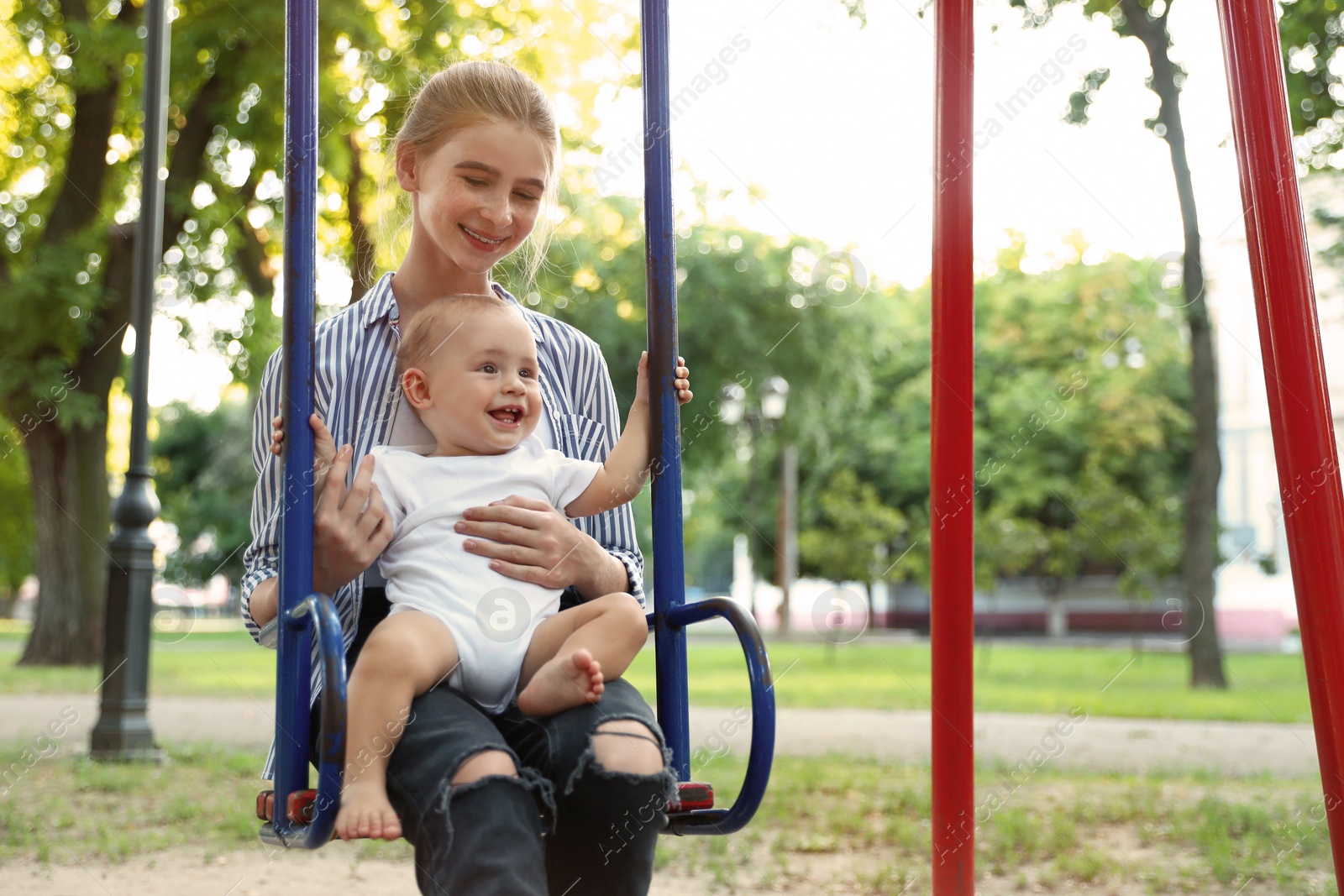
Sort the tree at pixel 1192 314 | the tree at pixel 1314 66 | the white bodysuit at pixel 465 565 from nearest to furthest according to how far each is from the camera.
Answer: the white bodysuit at pixel 465 565, the tree at pixel 1314 66, the tree at pixel 1192 314

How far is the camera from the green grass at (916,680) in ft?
37.6

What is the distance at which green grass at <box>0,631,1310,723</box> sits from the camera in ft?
37.6

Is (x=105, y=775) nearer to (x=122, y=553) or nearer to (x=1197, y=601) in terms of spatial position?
(x=122, y=553)

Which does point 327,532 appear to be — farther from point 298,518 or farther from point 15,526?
point 15,526

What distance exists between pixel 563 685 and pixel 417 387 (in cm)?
57

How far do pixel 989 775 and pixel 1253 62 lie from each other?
200 inches

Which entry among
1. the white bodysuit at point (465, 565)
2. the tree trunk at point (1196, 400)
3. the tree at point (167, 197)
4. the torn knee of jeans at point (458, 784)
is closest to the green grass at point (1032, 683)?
the tree trunk at point (1196, 400)

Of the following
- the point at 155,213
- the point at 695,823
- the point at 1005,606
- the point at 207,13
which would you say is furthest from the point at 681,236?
the point at 1005,606

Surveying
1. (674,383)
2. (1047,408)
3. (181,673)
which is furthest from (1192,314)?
(1047,408)

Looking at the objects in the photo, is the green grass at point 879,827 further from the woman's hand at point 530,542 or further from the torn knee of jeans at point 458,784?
the torn knee of jeans at point 458,784

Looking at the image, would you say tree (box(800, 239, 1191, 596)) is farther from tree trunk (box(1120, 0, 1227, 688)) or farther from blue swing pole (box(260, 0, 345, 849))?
blue swing pole (box(260, 0, 345, 849))

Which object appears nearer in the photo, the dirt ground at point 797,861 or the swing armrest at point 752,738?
the swing armrest at point 752,738

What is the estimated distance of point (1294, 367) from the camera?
258 centimetres

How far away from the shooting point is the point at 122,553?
6832 mm
